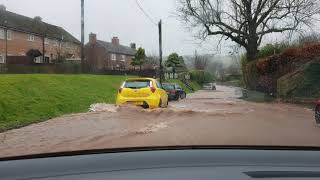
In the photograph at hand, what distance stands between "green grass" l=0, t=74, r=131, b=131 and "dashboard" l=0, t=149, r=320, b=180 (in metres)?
15.1

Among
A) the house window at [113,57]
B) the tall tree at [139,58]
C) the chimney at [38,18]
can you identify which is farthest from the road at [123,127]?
the house window at [113,57]

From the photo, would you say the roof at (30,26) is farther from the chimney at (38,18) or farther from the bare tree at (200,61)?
the bare tree at (200,61)

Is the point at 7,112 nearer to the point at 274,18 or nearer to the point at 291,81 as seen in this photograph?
the point at 291,81

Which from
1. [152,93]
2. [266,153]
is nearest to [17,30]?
[152,93]

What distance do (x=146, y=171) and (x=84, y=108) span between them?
78.8ft

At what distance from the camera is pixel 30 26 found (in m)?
72.9

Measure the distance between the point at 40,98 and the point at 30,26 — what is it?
161 ft

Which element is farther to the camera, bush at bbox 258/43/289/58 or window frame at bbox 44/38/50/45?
window frame at bbox 44/38/50/45

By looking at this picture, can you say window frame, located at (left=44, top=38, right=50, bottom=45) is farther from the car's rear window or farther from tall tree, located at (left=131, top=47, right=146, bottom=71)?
the car's rear window

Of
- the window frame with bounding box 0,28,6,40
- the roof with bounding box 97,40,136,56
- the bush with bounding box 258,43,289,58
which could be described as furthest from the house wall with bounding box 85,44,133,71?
the bush with bounding box 258,43,289,58

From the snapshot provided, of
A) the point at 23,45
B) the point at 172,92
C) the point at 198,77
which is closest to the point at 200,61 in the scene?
the point at 198,77

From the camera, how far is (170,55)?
100625 mm

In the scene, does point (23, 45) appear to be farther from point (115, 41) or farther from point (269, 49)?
point (115, 41)

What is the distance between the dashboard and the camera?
2496 mm
